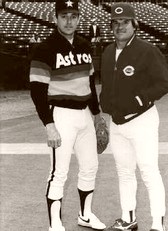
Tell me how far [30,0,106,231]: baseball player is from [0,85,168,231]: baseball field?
581mm

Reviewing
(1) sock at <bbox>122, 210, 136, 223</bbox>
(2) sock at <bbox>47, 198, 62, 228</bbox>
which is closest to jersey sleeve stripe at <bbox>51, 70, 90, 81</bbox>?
(2) sock at <bbox>47, 198, 62, 228</bbox>

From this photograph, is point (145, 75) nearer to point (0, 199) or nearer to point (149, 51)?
point (149, 51)

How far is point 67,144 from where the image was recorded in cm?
407

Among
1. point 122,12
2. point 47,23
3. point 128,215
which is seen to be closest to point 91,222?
point 128,215

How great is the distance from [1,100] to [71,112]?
929cm

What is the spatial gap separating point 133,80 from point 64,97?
1.81 feet

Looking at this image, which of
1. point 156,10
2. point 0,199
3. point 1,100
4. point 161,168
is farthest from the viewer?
point 156,10

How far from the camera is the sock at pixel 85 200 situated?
4.39m

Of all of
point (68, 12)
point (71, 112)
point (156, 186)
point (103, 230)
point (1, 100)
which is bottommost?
point (1, 100)

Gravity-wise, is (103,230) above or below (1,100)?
above

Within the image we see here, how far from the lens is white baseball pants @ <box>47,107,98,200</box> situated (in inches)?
160

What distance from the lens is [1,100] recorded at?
13164mm

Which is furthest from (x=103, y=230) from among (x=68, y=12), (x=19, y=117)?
(x=19, y=117)

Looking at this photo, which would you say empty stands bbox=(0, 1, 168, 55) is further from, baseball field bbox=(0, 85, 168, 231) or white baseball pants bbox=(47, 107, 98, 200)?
white baseball pants bbox=(47, 107, 98, 200)
